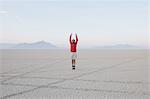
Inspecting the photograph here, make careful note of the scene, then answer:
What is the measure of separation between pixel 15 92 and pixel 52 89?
1053 mm

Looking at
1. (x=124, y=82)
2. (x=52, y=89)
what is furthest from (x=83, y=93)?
(x=124, y=82)

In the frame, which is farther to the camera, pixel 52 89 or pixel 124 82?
pixel 124 82

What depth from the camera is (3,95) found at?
7.14 meters

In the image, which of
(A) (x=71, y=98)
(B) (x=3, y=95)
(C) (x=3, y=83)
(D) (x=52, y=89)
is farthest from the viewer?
(C) (x=3, y=83)

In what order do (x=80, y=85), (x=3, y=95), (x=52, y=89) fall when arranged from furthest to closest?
(x=80, y=85) → (x=52, y=89) → (x=3, y=95)

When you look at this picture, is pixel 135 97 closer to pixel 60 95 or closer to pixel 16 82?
pixel 60 95

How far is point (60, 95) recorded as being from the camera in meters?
7.00

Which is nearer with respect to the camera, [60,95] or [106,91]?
[60,95]

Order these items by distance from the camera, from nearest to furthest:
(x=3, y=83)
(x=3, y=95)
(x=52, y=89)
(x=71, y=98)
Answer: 1. (x=71, y=98)
2. (x=3, y=95)
3. (x=52, y=89)
4. (x=3, y=83)

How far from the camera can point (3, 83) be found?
9.16m

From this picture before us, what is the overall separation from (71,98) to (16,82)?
3335 millimetres

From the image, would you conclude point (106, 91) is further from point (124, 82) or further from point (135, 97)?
point (124, 82)

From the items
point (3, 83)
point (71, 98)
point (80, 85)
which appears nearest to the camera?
point (71, 98)

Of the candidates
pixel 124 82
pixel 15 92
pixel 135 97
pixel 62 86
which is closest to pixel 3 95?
pixel 15 92
